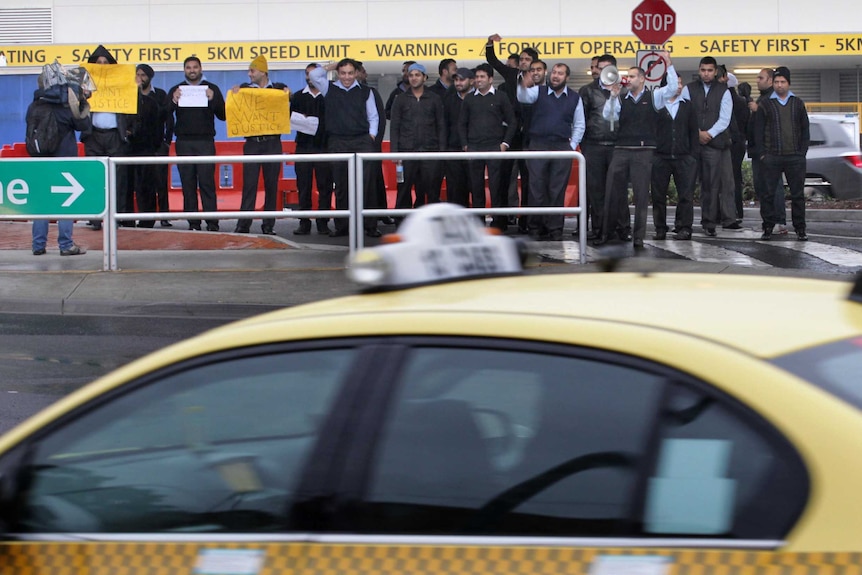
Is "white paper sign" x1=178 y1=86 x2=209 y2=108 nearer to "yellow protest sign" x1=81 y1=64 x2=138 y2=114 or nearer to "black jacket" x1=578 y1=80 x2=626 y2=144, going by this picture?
"yellow protest sign" x1=81 y1=64 x2=138 y2=114

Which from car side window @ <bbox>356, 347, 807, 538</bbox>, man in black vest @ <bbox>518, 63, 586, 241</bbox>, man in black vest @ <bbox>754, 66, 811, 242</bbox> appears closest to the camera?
car side window @ <bbox>356, 347, 807, 538</bbox>

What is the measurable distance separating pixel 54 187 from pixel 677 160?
700 cm

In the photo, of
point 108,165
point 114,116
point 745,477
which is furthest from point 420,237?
point 114,116

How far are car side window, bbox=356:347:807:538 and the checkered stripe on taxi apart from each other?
0.16ft

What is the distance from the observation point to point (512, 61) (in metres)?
16.1

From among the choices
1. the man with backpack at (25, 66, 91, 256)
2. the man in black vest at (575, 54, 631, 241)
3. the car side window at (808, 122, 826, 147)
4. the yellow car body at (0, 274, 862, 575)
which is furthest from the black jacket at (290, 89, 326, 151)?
the yellow car body at (0, 274, 862, 575)

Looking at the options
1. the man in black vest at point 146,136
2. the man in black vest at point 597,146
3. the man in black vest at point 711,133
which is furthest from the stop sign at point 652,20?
the man in black vest at point 146,136

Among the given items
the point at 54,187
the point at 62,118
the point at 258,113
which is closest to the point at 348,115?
the point at 258,113

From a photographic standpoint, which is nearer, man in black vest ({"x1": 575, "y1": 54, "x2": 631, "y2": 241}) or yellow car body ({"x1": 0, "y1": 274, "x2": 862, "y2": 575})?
yellow car body ({"x1": 0, "y1": 274, "x2": 862, "y2": 575})

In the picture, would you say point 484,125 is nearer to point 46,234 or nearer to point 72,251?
point 72,251

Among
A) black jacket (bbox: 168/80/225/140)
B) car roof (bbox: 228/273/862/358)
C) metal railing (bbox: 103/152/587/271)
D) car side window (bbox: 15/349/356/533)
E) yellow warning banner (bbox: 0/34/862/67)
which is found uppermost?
yellow warning banner (bbox: 0/34/862/67)

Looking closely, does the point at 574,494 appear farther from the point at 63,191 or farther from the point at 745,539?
the point at 63,191

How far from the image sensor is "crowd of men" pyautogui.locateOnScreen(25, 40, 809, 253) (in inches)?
557

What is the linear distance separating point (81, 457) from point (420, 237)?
92 cm
